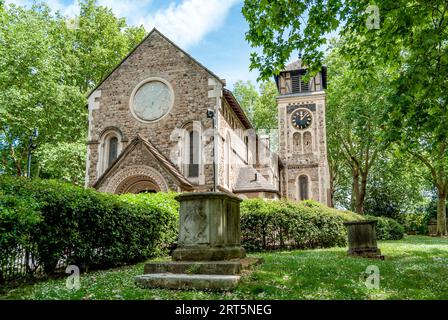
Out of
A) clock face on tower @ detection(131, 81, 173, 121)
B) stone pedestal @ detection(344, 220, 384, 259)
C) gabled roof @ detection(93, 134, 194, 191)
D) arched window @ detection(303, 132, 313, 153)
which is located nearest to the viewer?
stone pedestal @ detection(344, 220, 384, 259)

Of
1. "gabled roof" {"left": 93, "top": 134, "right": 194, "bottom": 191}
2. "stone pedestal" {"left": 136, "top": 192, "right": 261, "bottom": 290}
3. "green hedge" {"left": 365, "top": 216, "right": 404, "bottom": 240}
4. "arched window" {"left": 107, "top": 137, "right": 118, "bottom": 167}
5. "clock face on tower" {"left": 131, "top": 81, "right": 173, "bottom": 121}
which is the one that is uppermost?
"clock face on tower" {"left": 131, "top": 81, "right": 173, "bottom": 121}

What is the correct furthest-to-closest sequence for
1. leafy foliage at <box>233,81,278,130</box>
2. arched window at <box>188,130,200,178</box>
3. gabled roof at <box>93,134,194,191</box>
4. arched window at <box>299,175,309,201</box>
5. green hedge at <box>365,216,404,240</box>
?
leafy foliage at <box>233,81,278,130</box> < arched window at <box>299,175,309,201</box> < green hedge at <box>365,216,404,240</box> < arched window at <box>188,130,200,178</box> < gabled roof at <box>93,134,194,191</box>

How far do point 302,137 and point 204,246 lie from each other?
1204 inches

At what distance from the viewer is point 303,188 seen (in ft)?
117

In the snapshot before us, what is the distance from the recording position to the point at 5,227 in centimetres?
663

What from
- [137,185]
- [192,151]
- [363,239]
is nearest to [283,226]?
[363,239]

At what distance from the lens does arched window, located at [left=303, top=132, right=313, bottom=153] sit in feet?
119

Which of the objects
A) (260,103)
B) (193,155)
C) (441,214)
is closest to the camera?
(193,155)

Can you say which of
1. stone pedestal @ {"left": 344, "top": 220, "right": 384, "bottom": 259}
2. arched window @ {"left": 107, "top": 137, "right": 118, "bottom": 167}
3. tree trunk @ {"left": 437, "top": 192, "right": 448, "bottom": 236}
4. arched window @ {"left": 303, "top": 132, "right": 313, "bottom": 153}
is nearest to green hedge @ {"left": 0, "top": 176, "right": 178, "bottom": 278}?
stone pedestal @ {"left": 344, "top": 220, "right": 384, "bottom": 259}

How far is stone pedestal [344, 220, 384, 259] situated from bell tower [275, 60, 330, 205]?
22.0 meters

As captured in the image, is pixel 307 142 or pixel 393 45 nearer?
pixel 393 45

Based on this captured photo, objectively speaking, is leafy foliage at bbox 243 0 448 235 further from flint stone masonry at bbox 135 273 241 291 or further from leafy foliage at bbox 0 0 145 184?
leafy foliage at bbox 0 0 145 184

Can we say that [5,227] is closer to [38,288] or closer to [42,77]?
[38,288]

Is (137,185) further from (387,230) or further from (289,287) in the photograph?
(387,230)
